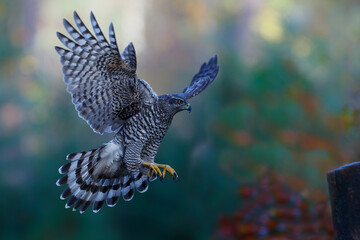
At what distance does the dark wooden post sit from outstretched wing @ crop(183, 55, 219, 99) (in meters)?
1.03

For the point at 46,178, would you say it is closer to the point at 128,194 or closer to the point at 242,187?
the point at 242,187

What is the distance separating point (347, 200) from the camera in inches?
67.7

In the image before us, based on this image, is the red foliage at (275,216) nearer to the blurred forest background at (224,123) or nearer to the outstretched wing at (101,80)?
the blurred forest background at (224,123)

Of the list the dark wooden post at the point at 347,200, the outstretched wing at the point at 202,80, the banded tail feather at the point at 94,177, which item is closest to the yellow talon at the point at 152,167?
the banded tail feather at the point at 94,177

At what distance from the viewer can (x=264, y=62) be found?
5.55m

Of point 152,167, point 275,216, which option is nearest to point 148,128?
point 152,167

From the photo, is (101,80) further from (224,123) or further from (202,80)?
(224,123)

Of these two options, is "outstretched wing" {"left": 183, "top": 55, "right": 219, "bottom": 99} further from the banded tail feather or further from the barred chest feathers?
the banded tail feather

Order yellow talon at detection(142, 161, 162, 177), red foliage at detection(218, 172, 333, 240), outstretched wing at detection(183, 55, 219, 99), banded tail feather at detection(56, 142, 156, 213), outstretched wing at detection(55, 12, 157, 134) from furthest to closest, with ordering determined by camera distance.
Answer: red foliage at detection(218, 172, 333, 240)
outstretched wing at detection(183, 55, 219, 99)
banded tail feather at detection(56, 142, 156, 213)
yellow talon at detection(142, 161, 162, 177)
outstretched wing at detection(55, 12, 157, 134)

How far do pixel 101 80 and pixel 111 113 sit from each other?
0.67 ft

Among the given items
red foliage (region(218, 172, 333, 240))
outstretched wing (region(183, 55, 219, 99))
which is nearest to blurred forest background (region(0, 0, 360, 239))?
red foliage (region(218, 172, 333, 240))

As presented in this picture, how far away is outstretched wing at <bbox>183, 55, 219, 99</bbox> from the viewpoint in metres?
2.56

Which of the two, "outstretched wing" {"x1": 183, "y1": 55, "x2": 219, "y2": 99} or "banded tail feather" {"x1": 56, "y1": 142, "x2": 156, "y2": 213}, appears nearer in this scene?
"banded tail feather" {"x1": 56, "y1": 142, "x2": 156, "y2": 213}

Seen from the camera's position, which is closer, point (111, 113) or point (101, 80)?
point (101, 80)
